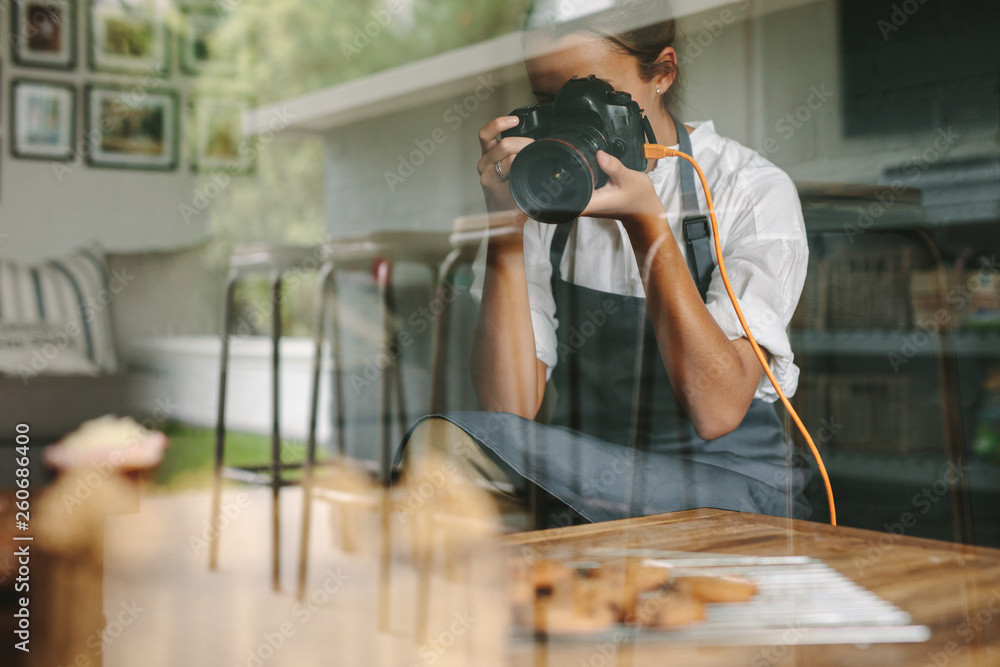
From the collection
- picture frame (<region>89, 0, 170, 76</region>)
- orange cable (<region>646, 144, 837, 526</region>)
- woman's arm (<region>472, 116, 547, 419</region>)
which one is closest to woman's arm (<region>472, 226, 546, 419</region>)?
woman's arm (<region>472, 116, 547, 419</region>)

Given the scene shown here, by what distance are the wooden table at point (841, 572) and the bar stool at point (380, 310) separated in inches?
11.5

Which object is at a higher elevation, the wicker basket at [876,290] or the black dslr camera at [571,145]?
the black dslr camera at [571,145]

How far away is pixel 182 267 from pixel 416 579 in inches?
12.7

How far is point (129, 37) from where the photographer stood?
629 millimetres

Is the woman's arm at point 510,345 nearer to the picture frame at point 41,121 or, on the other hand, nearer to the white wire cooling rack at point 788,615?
the white wire cooling rack at point 788,615

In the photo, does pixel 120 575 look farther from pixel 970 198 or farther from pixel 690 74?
pixel 970 198

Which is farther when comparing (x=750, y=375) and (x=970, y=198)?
(x=970, y=198)

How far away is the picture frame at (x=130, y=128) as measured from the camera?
59cm

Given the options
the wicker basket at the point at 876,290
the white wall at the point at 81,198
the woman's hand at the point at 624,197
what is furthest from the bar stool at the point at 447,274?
the wicker basket at the point at 876,290

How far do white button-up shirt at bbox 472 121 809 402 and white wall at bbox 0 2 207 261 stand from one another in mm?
287

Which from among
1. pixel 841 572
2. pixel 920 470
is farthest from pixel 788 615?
pixel 920 470

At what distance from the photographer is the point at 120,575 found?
0.54 metres

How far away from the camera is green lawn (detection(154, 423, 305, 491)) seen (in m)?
0.60

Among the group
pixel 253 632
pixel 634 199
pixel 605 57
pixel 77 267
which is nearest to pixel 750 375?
pixel 634 199
